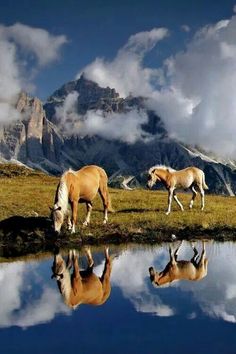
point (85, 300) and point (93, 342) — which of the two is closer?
point (93, 342)

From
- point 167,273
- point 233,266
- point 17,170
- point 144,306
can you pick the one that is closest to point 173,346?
point 144,306

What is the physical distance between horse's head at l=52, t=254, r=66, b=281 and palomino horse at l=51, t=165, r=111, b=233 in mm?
2782

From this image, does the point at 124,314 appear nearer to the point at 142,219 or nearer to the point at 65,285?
the point at 65,285

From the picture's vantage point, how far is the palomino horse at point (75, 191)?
103ft

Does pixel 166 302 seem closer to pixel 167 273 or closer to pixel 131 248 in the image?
pixel 167 273

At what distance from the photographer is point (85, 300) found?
20500 millimetres

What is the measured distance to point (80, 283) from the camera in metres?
22.8

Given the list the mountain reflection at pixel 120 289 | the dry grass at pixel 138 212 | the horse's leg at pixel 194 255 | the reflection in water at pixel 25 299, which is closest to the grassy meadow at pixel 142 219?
the dry grass at pixel 138 212

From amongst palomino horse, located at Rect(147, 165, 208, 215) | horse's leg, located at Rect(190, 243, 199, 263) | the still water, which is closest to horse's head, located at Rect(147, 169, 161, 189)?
palomino horse, located at Rect(147, 165, 208, 215)

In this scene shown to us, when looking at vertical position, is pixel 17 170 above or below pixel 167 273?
above

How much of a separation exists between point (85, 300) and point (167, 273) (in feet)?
18.4

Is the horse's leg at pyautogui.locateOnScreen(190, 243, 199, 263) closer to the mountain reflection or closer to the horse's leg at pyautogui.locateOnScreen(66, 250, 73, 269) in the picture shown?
the mountain reflection

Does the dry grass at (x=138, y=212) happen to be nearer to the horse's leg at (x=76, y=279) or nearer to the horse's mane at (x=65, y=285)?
the horse's leg at (x=76, y=279)

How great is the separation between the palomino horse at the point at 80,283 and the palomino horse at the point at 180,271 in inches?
84.9
